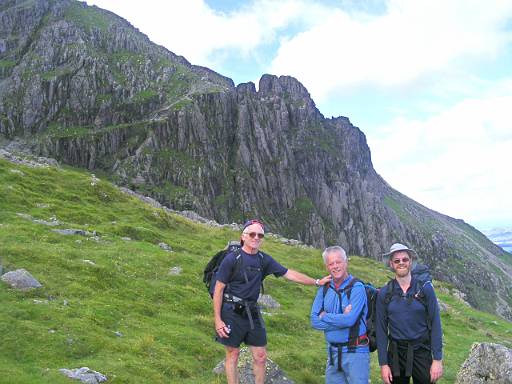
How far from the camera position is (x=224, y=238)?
42281 millimetres

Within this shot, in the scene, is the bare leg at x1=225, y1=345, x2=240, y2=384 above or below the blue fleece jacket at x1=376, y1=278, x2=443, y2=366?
below

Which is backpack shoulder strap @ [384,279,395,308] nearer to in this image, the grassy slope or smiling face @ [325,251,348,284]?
smiling face @ [325,251,348,284]

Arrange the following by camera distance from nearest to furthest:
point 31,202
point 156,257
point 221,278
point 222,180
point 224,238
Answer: point 221,278
point 156,257
point 31,202
point 224,238
point 222,180

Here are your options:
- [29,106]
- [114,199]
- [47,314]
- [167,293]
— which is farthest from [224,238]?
[29,106]

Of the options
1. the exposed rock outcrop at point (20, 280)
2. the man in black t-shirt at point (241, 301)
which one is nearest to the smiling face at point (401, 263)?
the man in black t-shirt at point (241, 301)

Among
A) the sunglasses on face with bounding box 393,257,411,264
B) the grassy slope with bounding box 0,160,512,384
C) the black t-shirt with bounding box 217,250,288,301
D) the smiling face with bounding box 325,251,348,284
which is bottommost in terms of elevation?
the grassy slope with bounding box 0,160,512,384

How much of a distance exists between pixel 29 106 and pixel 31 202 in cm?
18745

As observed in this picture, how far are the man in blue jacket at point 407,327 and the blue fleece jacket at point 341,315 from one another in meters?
0.41

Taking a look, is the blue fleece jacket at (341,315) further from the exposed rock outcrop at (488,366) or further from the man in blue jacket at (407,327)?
the exposed rock outcrop at (488,366)

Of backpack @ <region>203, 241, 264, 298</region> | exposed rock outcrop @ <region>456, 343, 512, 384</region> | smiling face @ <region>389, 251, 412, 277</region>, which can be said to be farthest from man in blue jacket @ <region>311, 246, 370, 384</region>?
exposed rock outcrop @ <region>456, 343, 512, 384</region>

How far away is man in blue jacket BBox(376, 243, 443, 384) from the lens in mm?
9781

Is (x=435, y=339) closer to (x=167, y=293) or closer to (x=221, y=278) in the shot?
(x=221, y=278)

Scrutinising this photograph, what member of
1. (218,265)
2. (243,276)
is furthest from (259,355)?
(218,265)

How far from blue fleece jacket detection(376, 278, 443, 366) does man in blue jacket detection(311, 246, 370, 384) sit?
36 cm
